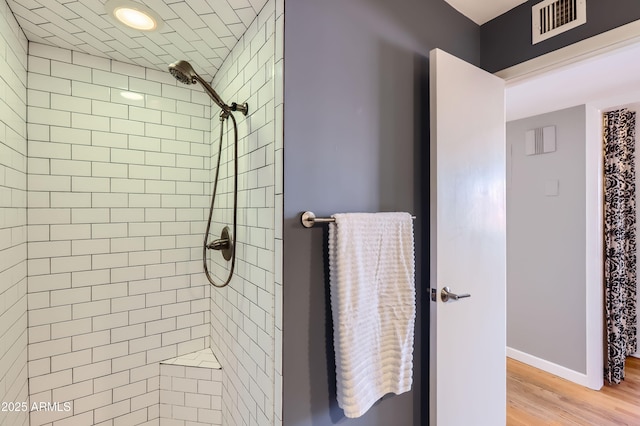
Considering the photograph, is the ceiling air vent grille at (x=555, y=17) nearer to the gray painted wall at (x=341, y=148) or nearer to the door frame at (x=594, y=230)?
the gray painted wall at (x=341, y=148)

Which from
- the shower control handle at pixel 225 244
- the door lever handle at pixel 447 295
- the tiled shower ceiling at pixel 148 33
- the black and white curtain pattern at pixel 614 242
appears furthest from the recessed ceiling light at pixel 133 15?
the black and white curtain pattern at pixel 614 242

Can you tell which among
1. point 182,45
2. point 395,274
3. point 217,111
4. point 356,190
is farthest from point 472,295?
point 182,45

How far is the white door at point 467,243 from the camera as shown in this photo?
1329mm

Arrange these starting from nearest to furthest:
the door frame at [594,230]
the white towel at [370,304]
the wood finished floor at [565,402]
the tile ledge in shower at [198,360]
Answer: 1. the white towel at [370,304]
2. the tile ledge in shower at [198,360]
3. the wood finished floor at [565,402]
4. the door frame at [594,230]

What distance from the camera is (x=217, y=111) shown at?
178 centimetres

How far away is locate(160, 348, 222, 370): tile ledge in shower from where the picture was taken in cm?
168

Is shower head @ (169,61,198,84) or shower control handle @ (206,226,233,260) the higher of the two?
shower head @ (169,61,198,84)

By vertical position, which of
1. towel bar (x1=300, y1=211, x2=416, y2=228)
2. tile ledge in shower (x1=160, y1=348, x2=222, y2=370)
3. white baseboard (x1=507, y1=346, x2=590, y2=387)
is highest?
towel bar (x1=300, y1=211, x2=416, y2=228)

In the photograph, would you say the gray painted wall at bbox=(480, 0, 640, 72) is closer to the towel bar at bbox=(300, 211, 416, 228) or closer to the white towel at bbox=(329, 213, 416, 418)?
the white towel at bbox=(329, 213, 416, 418)

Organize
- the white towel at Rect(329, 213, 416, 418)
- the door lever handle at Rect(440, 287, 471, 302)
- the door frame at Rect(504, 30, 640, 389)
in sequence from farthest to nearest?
the door frame at Rect(504, 30, 640, 389), the door lever handle at Rect(440, 287, 471, 302), the white towel at Rect(329, 213, 416, 418)

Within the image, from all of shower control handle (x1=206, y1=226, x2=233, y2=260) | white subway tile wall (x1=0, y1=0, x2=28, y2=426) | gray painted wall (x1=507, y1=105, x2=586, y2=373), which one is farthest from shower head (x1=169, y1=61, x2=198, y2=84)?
gray painted wall (x1=507, y1=105, x2=586, y2=373)

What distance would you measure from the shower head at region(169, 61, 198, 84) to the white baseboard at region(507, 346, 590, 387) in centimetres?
350

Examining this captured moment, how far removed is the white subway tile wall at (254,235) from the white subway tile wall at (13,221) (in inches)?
32.5

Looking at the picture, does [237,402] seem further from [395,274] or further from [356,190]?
[356,190]
